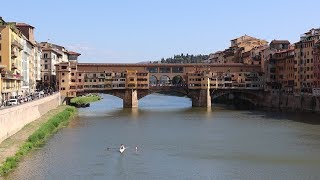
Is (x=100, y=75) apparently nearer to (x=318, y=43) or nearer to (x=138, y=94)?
(x=138, y=94)

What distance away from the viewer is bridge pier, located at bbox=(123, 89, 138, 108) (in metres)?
76.2

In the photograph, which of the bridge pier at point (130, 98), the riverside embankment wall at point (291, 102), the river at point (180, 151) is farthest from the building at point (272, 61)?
the river at point (180, 151)

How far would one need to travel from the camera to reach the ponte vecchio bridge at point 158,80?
76.5 metres

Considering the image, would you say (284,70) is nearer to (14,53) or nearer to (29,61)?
(29,61)

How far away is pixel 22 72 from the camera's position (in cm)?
6372

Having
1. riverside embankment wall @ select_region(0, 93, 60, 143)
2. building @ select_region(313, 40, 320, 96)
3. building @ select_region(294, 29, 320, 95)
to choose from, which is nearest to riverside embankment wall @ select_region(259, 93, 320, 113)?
building @ select_region(294, 29, 320, 95)

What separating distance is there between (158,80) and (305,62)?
942 inches

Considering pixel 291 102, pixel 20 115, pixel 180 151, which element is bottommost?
pixel 180 151

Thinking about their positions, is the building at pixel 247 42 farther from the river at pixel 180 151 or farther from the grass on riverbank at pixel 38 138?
the grass on riverbank at pixel 38 138

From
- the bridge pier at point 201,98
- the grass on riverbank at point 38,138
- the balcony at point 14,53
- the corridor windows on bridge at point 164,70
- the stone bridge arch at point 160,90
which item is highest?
the balcony at point 14,53

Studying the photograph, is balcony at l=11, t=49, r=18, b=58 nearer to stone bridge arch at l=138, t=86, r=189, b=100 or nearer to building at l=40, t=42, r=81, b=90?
stone bridge arch at l=138, t=86, r=189, b=100

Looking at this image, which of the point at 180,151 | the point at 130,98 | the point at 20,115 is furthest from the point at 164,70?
the point at 180,151

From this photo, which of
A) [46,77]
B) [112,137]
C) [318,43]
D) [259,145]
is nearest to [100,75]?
[46,77]

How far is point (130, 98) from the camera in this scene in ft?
252
